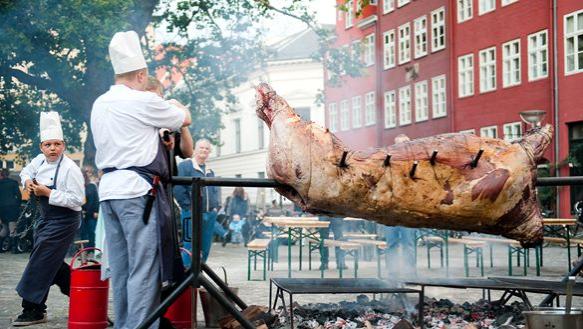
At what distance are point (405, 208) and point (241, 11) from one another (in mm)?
23762

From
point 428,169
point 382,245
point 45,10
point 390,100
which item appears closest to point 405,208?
point 428,169

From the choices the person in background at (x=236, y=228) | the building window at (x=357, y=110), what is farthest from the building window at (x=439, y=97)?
the person in background at (x=236, y=228)

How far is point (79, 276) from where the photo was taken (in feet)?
26.4

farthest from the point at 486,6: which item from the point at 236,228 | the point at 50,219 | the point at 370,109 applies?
the point at 50,219

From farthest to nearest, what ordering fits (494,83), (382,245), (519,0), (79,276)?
(494,83) < (519,0) < (382,245) < (79,276)

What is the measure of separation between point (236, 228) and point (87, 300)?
19.1 m

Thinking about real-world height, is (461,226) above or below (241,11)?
below

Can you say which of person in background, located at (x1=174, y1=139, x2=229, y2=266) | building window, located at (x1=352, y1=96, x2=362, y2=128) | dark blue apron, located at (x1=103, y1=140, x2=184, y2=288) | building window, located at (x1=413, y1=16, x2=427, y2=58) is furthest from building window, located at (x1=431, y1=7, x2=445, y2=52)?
dark blue apron, located at (x1=103, y1=140, x2=184, y2=288)

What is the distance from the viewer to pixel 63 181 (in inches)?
353

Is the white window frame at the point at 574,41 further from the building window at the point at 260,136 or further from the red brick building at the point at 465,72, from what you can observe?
the building window at the point at 260,136

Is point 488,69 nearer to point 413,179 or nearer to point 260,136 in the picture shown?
point 260,136

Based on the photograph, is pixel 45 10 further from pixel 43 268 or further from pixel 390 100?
pixel 390 100

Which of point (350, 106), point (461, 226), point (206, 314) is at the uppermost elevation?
point (350, 106)

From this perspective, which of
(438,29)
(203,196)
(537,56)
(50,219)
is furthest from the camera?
(438,29)
